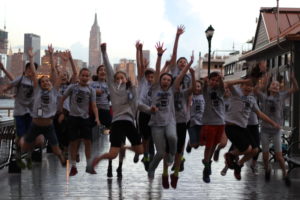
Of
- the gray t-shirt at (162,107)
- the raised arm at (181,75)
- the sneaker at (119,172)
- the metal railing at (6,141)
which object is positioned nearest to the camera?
the gray t-shirt at (162,107)

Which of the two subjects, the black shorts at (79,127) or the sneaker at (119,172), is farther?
the sneaker at (119,172)

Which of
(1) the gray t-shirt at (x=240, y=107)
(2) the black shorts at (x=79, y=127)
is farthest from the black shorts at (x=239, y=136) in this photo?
(2) the black shorts at (x=79, y=127)

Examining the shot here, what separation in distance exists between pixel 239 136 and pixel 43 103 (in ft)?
12.1

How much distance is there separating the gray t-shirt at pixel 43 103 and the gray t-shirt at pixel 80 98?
364 millimetres

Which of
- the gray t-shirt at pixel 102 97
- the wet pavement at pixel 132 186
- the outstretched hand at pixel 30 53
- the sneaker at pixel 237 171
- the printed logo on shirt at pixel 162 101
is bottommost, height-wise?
the wet pavement at pixel 132 186

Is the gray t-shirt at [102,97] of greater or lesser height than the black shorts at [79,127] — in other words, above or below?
above

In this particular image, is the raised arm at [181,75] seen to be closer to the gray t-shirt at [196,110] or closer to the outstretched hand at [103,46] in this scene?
the outstretched hand at [103,46]

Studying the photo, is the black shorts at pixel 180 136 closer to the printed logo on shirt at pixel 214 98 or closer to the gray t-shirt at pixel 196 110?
the printed logo on shirt at pixel 214 98

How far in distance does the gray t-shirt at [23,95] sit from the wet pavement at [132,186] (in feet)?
4.60

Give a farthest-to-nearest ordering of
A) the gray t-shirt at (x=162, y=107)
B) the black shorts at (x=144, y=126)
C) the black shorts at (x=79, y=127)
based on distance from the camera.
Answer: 1. the black shorts at (x=144, y=126)
2. the black shorts at (x=79, y=127)
3. the gray t-shirt at (x=162, y=107)

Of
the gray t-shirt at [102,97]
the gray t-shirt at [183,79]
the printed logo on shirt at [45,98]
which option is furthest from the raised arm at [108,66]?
the gray t-shirt at [102,97]

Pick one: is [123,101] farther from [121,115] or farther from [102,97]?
[102,97]

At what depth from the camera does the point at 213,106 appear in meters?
10.5

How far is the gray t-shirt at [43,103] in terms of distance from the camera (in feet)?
34.6
